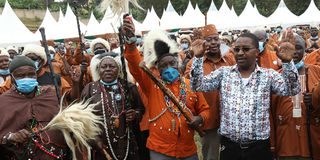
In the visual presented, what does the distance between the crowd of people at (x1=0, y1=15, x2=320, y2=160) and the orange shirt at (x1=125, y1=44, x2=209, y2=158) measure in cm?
1

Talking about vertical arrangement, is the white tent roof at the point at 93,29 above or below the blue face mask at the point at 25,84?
above

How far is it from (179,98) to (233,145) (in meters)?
0.90

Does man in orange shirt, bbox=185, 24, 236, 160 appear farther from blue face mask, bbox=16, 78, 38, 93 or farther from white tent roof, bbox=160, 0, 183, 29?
white tent roof, bbox=160, 0, 183, 29

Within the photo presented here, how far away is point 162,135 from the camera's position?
380cm

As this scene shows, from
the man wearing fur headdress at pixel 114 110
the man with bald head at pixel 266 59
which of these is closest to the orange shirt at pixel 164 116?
the man wearing fur headdress at pixel 114 110

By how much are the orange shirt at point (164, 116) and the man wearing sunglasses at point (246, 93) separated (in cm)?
45

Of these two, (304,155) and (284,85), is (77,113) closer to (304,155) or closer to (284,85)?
(284,85)

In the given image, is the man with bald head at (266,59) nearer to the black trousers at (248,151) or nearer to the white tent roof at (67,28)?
the black trousers at (248,151)

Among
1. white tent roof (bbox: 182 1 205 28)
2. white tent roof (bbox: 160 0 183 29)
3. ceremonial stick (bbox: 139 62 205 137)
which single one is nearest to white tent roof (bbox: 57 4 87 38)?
white tent roof (bbox: 160 0 183 29)

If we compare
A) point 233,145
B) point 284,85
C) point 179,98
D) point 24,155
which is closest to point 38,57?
point 24,155

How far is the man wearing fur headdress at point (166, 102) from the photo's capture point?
12.4 feet

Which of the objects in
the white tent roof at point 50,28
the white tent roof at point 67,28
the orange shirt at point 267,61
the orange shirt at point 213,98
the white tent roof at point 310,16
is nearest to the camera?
the orange shirt at point 213,98

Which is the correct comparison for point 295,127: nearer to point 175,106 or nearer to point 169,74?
point 175,106

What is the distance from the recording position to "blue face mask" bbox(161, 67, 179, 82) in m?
3.88
